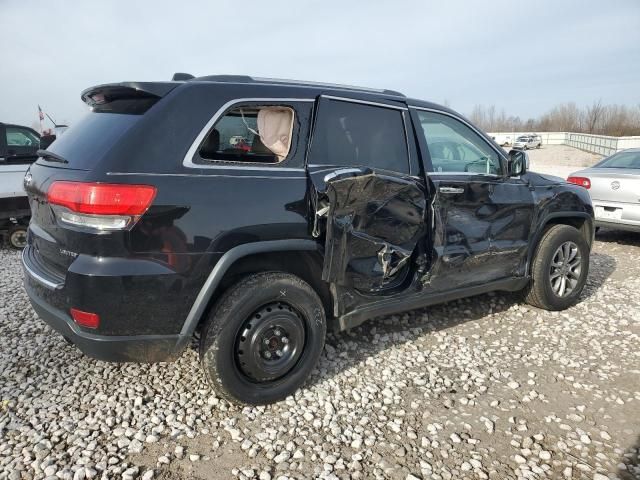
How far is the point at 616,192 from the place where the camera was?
6809 mm

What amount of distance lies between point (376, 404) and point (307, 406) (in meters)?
0.45

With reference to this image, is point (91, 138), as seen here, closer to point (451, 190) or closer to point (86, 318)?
point (86, 318)

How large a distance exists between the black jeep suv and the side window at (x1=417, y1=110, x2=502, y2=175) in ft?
0.06

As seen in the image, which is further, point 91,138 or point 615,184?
point 615,184

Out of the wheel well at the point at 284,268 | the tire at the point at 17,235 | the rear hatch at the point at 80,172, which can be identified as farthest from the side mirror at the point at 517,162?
the tire at the point at 17,235

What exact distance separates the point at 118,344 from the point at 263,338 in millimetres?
818

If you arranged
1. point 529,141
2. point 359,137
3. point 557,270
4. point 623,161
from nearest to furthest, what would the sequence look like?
1. point 359,137
2. point 557,270
3. point 623,161
4. point 529,141

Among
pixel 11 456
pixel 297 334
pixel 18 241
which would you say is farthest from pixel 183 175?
pixel 18 241

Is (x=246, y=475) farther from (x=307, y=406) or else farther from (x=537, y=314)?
(x=537, y=314)

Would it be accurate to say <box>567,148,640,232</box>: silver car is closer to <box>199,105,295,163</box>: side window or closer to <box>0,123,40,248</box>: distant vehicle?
<box>199,105,295,163</box>: side window

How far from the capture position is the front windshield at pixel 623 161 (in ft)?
23.9

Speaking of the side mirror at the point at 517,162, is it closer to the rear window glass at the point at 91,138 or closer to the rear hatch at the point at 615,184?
the rear window glass at the point at 91,138

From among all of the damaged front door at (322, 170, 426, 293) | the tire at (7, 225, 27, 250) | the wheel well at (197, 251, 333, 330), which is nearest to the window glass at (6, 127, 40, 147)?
the tire at (7, 225, 27, 250)

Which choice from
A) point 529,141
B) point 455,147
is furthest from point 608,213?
point 529,141
